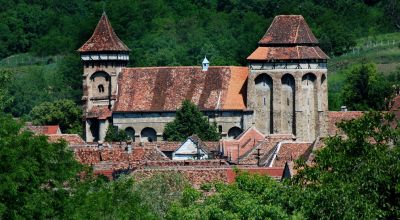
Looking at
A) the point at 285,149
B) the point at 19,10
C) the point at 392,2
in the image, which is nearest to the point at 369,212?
the point at 285,149

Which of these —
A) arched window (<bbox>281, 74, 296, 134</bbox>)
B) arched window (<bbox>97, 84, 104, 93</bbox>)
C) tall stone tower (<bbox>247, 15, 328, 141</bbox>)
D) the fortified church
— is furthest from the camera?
arched window (<bbox>97, 84, 104, 93</bbox>)

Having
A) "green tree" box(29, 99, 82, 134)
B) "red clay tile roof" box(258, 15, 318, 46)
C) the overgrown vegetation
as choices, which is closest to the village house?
"red clay tile roof" box(258, 15, 318, 46)

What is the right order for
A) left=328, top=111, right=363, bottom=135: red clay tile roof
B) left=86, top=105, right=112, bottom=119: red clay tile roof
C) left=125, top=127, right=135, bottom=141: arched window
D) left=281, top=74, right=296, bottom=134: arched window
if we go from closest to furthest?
left=328, top=111, right=363, bottom=135: red clay tile roof, left=281, top=74, right=296, bottom=134: arched window, left=125, top=127, right=135, bottom=141: arched window, left=86, top=105, right=112, bottom=119: red clay tile roof

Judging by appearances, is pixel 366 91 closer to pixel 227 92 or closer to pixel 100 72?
pixel 227 92

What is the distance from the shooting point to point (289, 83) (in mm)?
95562

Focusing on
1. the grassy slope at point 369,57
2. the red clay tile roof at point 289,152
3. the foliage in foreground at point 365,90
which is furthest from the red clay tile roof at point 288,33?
the red clay tile roof at point 289,152

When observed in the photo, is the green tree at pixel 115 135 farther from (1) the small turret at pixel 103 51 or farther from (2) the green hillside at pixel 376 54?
(2) the green hillside at pixel 376 54

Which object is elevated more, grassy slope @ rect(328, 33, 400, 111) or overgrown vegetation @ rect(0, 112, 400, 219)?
grassy slope @ rect(328, 33, 400, 111)

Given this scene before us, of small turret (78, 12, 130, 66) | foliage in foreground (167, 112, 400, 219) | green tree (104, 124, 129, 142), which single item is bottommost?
foliage in foreground (167, 112, 400, 219)

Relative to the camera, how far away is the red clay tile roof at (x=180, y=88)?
322 feet

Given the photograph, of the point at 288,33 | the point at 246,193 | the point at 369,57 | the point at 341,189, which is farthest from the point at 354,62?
the point at 341,189

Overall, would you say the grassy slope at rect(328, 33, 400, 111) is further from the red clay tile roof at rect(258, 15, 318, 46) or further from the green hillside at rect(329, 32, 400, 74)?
the red clay tile roof at rect(258, 15, 318, 46)

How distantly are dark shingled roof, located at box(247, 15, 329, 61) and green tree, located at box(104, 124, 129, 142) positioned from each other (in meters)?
8.13

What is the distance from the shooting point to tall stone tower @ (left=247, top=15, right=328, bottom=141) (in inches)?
3733
